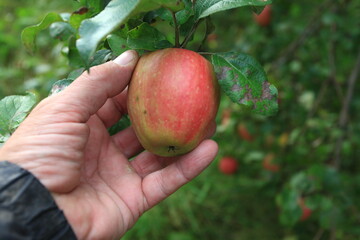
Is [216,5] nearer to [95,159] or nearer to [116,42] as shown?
[116,42]

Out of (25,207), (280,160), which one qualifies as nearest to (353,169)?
(280,160)

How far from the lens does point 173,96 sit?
740mm

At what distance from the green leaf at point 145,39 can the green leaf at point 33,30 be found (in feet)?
0.84

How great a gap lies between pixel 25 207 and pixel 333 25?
4.98 feet

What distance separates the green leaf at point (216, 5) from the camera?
2.21ft

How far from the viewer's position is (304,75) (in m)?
1.76

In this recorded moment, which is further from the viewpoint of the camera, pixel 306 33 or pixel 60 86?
pixel 306 33

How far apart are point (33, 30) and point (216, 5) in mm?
442

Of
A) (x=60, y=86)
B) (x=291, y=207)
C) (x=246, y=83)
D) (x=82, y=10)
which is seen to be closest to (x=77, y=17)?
(x=82, y=10)

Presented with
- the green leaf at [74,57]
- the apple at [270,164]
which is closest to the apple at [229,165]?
the apple at [270,164]

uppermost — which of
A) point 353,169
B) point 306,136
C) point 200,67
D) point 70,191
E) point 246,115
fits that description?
point 200,67

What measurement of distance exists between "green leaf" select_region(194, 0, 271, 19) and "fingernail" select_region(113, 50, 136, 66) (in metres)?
0.16

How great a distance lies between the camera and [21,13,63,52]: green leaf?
0.86 m

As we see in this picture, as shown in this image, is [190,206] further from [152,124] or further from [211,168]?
[152,124]
